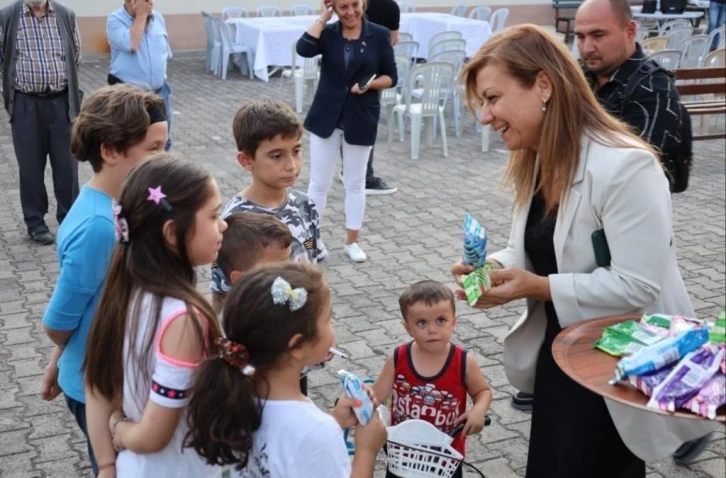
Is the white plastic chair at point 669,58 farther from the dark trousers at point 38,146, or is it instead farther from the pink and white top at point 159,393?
the pink and white top at point 159,393

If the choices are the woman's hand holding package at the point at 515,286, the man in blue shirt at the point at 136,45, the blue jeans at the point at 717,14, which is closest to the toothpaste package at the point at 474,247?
the woman's hand holding package at the point at 515,286

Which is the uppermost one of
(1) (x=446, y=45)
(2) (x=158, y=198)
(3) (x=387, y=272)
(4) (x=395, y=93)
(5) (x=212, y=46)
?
(2) (x=158, y=198)

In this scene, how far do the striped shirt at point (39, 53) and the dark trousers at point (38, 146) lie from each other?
0.12m

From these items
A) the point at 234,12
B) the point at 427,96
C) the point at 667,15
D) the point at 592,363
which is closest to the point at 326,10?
the point at 427,96

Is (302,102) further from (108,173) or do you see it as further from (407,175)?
(108,173)

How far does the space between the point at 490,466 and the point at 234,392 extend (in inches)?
89.5

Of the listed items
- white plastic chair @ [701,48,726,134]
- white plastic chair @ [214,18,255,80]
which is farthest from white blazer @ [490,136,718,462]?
white plastic chair @ [214,18,255,80]

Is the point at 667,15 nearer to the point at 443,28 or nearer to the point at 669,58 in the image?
the point at 443,28

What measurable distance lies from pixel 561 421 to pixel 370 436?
2.78 feet

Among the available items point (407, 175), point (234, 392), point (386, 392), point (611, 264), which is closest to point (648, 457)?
point (611, 264)

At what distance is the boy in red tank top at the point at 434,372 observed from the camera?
11.3 feet

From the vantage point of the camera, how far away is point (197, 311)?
224 cm

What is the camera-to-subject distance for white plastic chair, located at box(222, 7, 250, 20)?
58.4ft

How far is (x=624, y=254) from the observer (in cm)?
267
